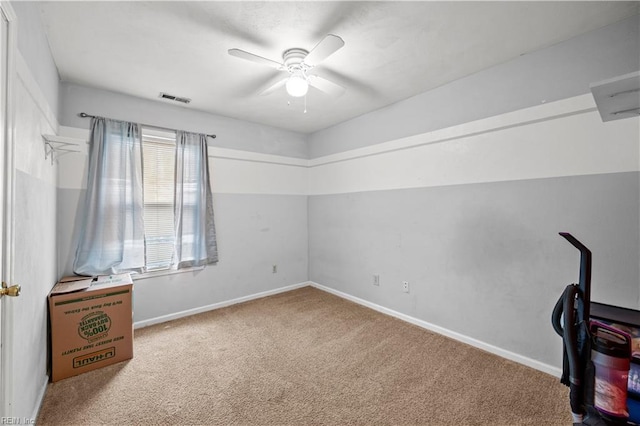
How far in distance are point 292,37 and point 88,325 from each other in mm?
2764

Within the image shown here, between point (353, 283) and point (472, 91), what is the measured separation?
2619mm

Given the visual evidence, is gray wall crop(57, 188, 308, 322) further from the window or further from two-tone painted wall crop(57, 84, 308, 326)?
the window

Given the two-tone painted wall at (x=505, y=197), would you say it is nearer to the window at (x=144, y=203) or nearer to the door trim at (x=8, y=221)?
the window at (x=144, y=203)

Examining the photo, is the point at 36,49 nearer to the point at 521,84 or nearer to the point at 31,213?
the point at 31,213

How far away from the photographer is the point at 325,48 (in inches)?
68.0

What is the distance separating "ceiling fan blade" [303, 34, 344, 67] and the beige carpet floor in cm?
231

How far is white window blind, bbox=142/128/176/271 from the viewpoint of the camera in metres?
3.10

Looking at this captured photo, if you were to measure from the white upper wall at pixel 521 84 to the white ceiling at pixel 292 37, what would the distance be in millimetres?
93

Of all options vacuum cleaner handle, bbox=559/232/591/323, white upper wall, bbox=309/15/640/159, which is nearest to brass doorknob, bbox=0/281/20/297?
vacuum cleaner handle, bbox=559/232/591/323

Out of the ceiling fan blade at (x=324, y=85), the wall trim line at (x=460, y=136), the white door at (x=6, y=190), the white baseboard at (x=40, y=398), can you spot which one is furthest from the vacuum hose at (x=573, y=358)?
the white baseboard at (x=40, y=398)

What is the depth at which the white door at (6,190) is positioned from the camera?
1.19 m

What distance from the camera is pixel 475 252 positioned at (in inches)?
101

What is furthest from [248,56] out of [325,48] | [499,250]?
[499,250]

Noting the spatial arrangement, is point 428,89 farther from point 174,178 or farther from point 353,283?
point 174,178
